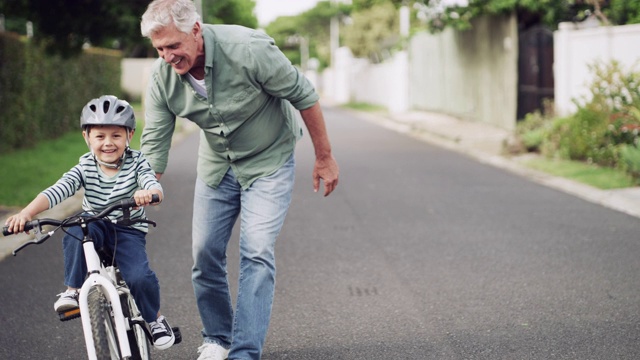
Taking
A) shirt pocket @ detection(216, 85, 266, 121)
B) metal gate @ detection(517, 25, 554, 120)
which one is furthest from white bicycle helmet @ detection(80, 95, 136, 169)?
metal gate @ detection(517, 25, 554, 120)

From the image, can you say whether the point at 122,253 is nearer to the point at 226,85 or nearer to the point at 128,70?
the point at 226,85

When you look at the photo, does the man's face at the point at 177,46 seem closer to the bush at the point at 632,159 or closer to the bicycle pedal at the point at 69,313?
the bicycle pedal at the point at 69,313

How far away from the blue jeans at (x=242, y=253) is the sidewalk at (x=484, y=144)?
6044 millimetres

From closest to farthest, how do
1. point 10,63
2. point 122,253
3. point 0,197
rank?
point 122,253
point 0,197
point 10,63

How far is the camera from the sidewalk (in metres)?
10.4

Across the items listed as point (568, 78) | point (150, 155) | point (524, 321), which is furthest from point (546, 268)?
point (568, 78)

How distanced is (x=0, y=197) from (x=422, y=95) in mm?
23859

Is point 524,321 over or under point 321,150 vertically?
under

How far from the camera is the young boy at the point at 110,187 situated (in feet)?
12.9

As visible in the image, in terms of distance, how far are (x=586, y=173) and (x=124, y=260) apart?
31.6 ft

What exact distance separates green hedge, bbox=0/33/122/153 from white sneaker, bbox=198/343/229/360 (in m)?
12.3

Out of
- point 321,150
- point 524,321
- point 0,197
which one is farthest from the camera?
point 0,197

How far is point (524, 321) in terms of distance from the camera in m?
5.37

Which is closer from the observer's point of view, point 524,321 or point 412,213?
point 524,321
